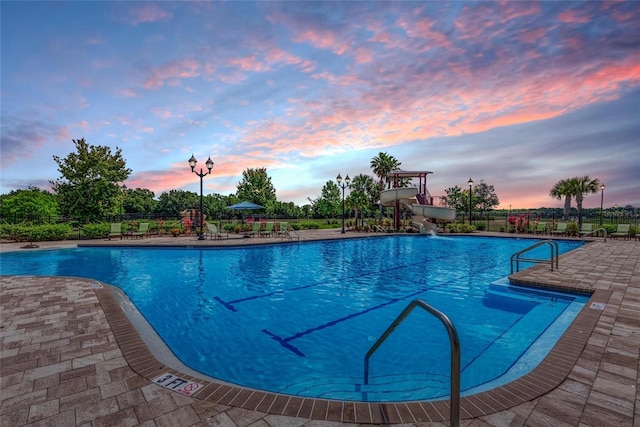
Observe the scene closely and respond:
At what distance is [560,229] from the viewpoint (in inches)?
802

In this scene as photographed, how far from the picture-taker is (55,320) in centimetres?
463

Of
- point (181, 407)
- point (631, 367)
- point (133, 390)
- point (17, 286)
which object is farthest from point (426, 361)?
point (17, 286)

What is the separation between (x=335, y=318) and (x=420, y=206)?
62.2 feet

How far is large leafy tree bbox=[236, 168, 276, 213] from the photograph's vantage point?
155 ft

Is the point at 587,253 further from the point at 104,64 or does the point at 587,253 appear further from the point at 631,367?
the point at 104,64

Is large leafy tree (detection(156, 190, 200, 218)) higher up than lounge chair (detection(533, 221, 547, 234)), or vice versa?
large leafy tree (detection(156, 190, 200, 218))

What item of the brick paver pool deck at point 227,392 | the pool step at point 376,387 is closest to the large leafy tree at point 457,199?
the brick paver pool deck at point 227,392

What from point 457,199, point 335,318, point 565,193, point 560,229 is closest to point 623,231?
point 560,229

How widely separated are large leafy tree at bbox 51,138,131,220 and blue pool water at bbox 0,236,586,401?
1012cm

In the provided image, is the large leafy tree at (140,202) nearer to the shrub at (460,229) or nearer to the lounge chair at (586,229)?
the shrub at (460,229)

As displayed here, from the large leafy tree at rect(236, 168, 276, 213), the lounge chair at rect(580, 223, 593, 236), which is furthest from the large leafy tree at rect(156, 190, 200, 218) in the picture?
the lounge chair at rect(580, 223, 593, 236)

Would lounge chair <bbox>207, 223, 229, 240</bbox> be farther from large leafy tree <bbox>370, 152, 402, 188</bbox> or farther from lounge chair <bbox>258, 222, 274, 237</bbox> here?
large leafy tree <bbox>370, 152, 402, 188</bbox>

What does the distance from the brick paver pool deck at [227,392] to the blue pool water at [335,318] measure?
2.45 ft

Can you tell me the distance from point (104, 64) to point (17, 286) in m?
9.91
